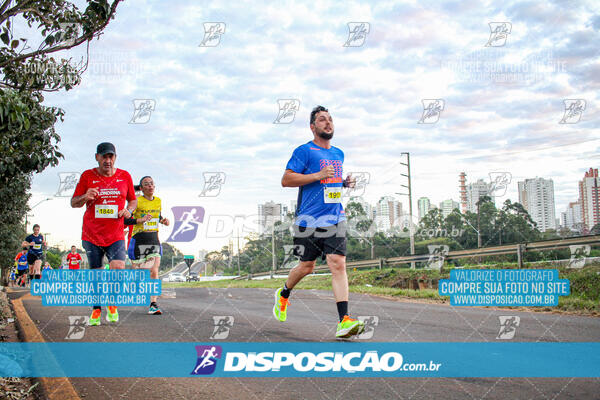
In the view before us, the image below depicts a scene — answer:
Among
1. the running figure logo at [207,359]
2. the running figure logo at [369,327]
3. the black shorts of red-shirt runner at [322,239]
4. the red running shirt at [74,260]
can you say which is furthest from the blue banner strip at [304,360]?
the red running shirt at [74,260]

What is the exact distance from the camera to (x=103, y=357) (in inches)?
168

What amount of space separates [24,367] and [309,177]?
→ 2824 mm

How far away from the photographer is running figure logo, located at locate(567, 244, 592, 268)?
11.9 metres

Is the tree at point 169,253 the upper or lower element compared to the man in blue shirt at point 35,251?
lower

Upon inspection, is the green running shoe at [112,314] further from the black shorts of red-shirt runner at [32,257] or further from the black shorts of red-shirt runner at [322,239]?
the black shorts of red-shirt runner at [32,257]

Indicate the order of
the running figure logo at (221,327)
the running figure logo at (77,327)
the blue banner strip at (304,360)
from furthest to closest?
1. the running figure logo at (77,327)
2. the running figure logo at (221,327)
3. the blue banner strip at (304,360)

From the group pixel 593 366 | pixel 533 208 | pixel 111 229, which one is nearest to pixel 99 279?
pixel 111 229

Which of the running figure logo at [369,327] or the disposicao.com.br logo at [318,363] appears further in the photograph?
the running figure logo at [369,327]

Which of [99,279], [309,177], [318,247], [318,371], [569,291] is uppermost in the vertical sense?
[309,177]

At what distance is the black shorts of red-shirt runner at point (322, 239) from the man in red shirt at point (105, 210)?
8.47ft

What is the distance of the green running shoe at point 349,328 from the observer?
4559 millimetres

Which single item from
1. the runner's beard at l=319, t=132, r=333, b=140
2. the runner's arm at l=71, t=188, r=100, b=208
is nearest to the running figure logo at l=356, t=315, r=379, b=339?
the runner's beard at l=319, t=132, r=333, b=140

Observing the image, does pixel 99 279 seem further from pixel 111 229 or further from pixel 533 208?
pixel 533 208

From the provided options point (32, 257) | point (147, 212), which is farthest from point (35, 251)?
point (147, 212)
